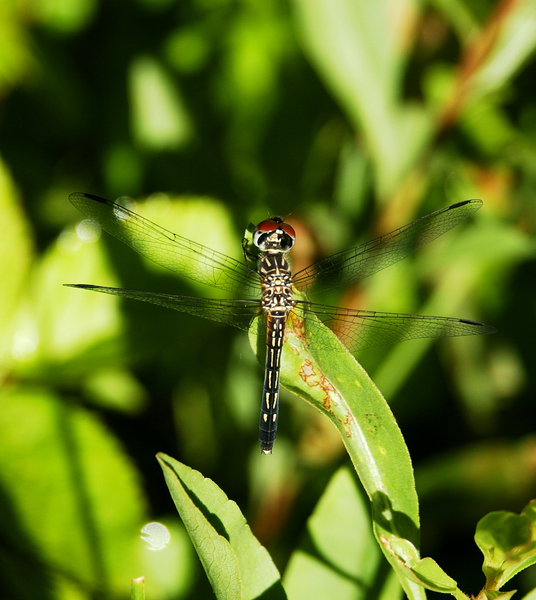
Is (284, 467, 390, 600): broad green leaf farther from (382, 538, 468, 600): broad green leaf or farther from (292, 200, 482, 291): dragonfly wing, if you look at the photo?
(292, 200, 482, 291): dragonfly wing

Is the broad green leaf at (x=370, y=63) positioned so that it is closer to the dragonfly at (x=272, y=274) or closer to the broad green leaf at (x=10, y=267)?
the dragonfly at (x=272, y=274)

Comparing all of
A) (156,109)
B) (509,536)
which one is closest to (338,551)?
(509,536)

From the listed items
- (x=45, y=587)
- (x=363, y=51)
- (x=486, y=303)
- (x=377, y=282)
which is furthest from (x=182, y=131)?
(x=45, y=587)

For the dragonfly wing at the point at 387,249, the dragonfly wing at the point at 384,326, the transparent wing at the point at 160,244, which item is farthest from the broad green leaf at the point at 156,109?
the dragonfly wing at the point at 384,326

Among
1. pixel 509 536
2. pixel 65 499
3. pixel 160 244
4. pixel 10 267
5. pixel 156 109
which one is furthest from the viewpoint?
pixel 156 109

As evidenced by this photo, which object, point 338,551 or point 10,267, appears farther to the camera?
point 10,267

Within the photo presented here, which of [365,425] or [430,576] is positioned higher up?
[365,425]

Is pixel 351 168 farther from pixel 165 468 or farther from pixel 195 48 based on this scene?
pixel 165 468

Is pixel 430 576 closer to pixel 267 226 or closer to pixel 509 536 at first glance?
pixel 509 536
